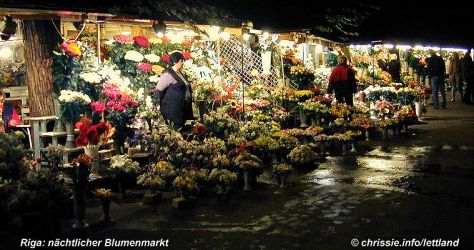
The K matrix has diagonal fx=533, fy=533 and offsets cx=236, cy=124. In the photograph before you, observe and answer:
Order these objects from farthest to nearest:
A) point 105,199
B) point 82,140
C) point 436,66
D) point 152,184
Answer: point 436,66
point 152,184
point 82,140
point 105,199

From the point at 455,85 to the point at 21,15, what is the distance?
25598 millimetres

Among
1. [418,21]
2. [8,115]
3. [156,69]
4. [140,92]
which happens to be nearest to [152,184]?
[140,92]

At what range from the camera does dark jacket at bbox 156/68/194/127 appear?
1064cm

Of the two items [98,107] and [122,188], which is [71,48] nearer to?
[98,107]

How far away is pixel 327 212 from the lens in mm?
8070

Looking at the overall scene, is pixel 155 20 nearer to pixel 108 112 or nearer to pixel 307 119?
pixel 108 112

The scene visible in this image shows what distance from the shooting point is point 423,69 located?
31.3 m

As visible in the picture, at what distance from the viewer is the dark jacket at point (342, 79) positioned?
17.2 metres

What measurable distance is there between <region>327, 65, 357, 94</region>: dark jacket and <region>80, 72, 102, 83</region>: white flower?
9286 mm

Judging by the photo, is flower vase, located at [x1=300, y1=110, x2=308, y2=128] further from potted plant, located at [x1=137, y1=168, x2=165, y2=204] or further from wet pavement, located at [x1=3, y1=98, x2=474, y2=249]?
potted plant, located at [x1=137, y1=168, x2=165, y2=204]

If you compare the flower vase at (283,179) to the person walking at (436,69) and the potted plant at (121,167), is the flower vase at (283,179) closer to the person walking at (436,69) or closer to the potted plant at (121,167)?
the potted plant at (121,167)

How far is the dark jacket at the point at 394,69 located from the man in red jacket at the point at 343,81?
8.37 meters

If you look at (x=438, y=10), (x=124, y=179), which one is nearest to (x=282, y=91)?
(x=124, y=179)

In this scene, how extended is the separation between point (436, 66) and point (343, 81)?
27.0 feet
